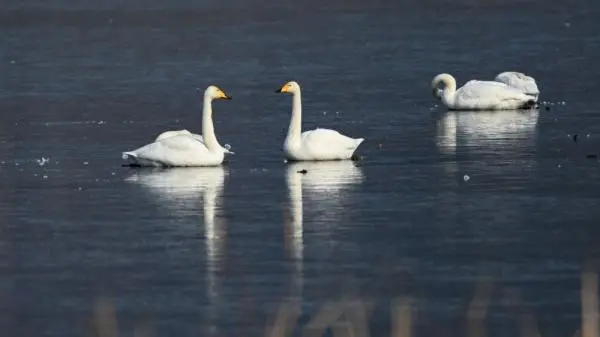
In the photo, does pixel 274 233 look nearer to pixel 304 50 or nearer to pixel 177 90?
pixel 177 90

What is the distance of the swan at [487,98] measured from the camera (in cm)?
2245

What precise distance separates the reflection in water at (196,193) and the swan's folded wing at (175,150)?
0.10 meters

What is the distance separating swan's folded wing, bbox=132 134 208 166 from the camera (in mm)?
17344

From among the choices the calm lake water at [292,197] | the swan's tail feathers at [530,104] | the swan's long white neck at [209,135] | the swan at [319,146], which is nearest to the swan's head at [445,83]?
the calm lake water at [292,197]

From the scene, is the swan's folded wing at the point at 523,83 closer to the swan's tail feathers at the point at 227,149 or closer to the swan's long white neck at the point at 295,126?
the swan's tail feathers at the point at 227,149

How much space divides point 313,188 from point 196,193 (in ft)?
3.20

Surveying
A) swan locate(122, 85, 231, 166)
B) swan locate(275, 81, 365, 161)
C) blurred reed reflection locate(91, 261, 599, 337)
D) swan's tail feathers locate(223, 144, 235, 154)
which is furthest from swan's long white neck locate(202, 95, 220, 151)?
blurred reed reflection locate(91, 261, 599, 337)

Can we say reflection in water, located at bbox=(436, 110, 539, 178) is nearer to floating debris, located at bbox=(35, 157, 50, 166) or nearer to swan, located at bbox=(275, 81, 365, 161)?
swan, located at bbox=(275, 81, 365, 161)

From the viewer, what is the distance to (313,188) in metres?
15.9

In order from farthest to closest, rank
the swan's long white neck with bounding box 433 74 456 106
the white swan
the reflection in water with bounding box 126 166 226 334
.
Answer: the white swan
the swan's long white neck with bounding box 433 74 456 106
the reflection in water with bounding box 126 166 226 334

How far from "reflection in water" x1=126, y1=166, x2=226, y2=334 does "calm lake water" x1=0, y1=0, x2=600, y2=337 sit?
0.11 ft

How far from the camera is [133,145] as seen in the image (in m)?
19.4

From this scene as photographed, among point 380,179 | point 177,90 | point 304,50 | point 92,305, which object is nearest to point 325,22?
point 304,50

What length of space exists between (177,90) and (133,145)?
259 inches
